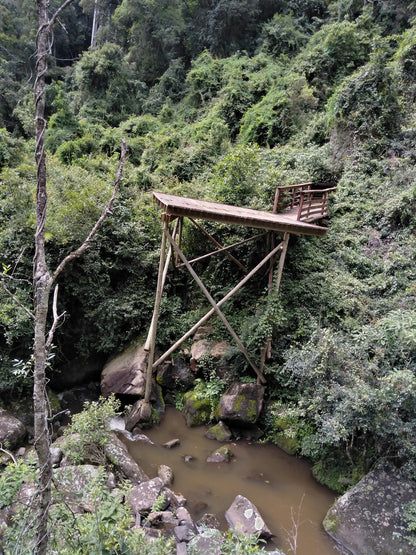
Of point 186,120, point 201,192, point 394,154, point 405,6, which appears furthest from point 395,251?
point 186,120

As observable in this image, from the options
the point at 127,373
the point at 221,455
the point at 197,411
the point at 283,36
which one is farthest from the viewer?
the point at 283,36

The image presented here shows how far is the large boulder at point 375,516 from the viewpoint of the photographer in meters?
4.38

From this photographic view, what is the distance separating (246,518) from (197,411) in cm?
265

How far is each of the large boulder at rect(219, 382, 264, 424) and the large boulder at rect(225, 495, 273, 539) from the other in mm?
1717

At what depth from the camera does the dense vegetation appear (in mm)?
5719

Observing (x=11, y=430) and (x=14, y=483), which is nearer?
(x=14, y=483)

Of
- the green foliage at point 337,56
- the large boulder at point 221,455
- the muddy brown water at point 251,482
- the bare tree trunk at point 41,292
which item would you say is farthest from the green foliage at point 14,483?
the green foliage at point 337,56

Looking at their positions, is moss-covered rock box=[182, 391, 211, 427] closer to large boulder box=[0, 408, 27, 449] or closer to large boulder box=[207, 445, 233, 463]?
large boulder box=[207, 445, 233, 463]

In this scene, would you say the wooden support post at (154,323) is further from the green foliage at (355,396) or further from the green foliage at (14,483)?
the green foliage at (14,483)

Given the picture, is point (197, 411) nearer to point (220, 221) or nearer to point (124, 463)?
point (124, 463)

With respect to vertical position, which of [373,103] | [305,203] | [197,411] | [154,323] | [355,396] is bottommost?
[197,411]

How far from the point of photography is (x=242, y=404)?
268 inches

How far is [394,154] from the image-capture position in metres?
10.3

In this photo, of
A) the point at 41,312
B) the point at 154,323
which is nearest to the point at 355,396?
the point at 154,323
